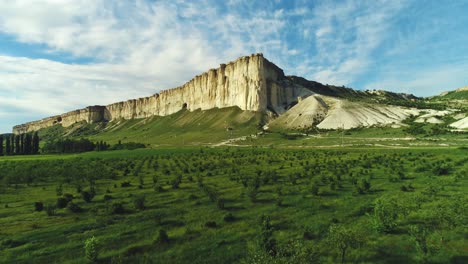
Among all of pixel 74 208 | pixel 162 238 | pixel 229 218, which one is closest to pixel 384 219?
pixel 229 218

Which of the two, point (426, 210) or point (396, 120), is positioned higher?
point (396, 120)

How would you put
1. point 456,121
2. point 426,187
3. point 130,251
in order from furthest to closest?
point 456,121
point 426,187
point 130,251

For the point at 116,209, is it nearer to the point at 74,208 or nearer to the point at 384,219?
the point at 74,208

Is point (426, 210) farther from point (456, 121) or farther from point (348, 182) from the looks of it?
point (456, 121)

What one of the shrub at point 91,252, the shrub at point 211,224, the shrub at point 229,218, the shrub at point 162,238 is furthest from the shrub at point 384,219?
the shrub at point 91,252

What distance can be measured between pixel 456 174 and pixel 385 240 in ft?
88.9

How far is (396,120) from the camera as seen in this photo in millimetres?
148250

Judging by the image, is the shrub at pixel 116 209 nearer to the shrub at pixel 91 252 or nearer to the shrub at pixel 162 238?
the shrub at pixel 162 238

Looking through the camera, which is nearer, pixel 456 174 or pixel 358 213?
pixel 358 213

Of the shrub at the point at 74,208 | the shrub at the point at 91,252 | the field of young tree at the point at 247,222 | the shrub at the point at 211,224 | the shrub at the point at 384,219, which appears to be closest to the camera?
the shrub at the point at 91,252

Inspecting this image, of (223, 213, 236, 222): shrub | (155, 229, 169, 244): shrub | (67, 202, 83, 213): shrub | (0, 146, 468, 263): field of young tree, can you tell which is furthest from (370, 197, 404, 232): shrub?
(67, 202, 83, 213): shrub

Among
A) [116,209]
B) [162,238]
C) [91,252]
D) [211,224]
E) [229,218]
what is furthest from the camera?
[116,209]

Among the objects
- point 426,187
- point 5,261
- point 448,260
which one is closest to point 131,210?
point 5,261

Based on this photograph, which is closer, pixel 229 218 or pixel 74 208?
pixel 229 218
